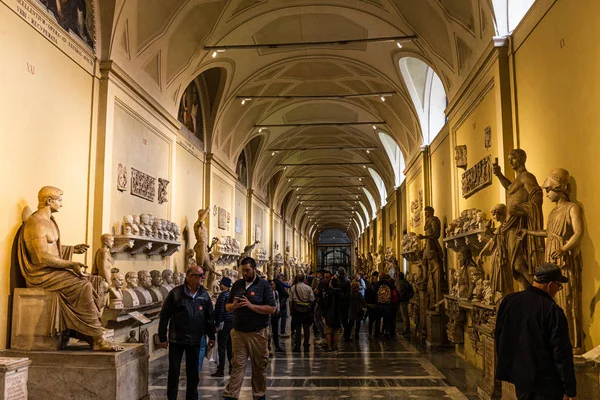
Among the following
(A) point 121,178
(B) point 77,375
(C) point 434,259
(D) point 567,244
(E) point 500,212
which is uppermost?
(A) point 121,178

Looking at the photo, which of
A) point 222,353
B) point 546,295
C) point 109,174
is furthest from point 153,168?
point 546,295

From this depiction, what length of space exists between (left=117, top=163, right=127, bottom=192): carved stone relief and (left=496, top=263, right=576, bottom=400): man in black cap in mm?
7133

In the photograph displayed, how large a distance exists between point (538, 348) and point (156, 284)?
8.12m

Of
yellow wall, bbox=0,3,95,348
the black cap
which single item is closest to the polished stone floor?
yellow wall, bbox=0,3,95,348

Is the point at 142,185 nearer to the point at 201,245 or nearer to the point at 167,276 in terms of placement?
the point at 167,276

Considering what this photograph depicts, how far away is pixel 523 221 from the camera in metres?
6.45

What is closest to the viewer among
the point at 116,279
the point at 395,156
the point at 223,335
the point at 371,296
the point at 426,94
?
the point at 116,279

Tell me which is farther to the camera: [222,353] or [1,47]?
[222,353]

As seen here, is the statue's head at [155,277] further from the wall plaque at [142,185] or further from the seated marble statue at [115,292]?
the seated marble statue at [115,292]

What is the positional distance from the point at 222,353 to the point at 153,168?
445 cm

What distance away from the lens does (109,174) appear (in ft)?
28.9

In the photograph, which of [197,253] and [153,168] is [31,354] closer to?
[153,168]

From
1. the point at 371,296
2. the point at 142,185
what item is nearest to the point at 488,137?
the point at 371,296

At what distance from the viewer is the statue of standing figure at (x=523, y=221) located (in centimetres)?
632
